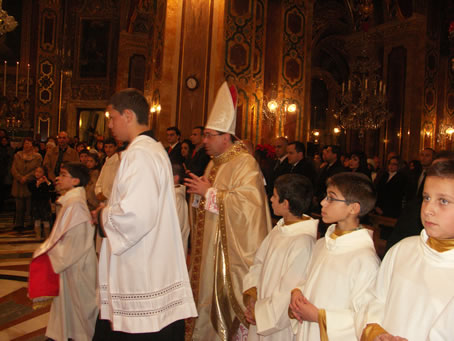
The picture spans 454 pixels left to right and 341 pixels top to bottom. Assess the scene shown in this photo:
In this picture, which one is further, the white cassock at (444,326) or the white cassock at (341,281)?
the white cassock at (341,281)

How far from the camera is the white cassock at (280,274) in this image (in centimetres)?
265

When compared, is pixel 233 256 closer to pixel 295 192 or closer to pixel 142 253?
pixel 295 192

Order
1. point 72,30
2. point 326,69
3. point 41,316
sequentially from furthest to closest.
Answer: point 326,69
point 72,30
point 41,316

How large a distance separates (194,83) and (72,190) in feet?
22.8

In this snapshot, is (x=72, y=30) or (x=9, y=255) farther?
(x=72, y=30)

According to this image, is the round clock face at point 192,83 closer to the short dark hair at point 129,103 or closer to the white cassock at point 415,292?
the short dark hair at point 129,103

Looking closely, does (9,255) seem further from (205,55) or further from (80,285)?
(205,55)

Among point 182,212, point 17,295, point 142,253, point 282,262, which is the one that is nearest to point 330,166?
point 182,212

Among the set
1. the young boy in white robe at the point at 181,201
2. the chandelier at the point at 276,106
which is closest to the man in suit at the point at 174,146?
the young boy in white robe at the point at 181,201

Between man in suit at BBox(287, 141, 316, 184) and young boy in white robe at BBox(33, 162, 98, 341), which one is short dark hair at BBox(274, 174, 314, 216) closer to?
young boy in white robe at BBox(33, 162, 98, 341)

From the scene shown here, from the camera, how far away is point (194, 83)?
34.2ft

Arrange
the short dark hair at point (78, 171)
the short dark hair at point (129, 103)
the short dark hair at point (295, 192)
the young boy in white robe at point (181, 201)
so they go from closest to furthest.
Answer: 1. the short dark hair at point (129, 103)
2. the short dark hair at point (295, 192)
3. the short dark hair at point (78, 171)
4. the young boy in white robe at point (181, 201)

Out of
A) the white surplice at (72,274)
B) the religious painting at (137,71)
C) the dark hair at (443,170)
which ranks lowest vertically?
the white surplice at (72,274)

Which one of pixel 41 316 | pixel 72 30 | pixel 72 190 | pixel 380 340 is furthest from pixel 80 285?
pixel 72 30
